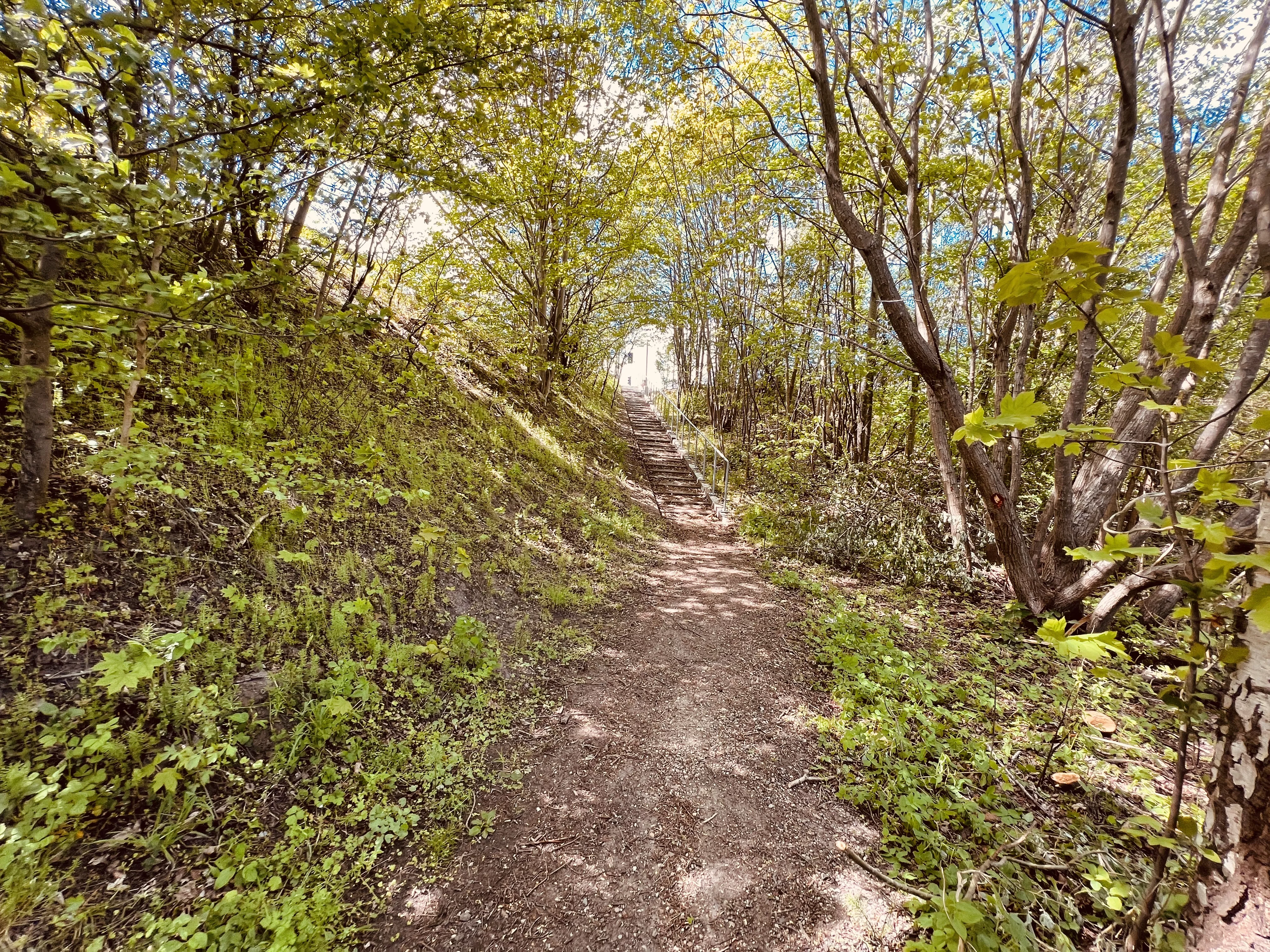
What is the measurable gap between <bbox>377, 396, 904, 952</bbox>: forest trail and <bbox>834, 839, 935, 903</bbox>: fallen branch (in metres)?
0.05

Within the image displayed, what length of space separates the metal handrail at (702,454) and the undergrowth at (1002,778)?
5.12 metres

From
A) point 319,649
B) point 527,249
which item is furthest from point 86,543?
point 527,249

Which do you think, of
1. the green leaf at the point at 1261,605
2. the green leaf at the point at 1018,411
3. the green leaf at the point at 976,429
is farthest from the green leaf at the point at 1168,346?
the green leaf at the point at 1261,605

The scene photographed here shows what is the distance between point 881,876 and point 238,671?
11.5ft

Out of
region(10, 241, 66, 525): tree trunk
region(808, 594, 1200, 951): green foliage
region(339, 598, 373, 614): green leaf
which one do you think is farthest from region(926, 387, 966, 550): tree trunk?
region(10, 241, 66, 525): tree trunk

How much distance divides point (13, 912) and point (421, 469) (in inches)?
160

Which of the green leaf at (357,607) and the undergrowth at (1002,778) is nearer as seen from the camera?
the undergrowth at (1002,778)

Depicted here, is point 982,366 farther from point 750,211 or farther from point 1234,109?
point 750,211

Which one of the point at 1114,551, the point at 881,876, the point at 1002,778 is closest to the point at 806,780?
the point at 881,876

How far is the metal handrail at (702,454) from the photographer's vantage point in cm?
959

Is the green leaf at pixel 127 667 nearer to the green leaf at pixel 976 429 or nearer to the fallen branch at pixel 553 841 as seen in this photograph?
the fallen branch at pixel 553 841

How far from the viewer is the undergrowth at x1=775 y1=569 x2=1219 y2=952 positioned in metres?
1.93

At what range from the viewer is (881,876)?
2.32m

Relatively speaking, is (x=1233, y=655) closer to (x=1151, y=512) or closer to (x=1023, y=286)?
(x=1151, y=512)
